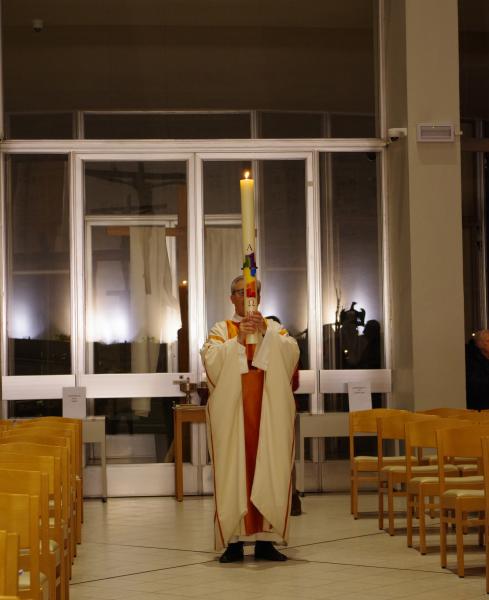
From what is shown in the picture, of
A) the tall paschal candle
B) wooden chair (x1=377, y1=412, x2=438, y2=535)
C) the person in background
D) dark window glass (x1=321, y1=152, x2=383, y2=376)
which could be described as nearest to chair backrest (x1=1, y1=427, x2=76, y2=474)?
the tall paschal candle

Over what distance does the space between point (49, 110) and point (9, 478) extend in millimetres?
7313

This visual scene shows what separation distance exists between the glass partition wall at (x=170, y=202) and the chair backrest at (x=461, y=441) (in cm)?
454

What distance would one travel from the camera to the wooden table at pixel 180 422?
10.2 meters

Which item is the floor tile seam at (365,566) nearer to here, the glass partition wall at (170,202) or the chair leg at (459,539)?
the chair leg at (459,539)

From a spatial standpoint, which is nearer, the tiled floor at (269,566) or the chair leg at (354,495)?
the tiled floor at (269,566)

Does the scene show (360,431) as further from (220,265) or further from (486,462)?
(486,462)

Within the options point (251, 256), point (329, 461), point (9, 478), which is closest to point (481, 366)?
point (329, 461)

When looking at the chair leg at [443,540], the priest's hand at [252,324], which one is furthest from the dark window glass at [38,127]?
the chair leg at [443,540]

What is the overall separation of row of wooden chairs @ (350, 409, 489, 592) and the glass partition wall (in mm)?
2333

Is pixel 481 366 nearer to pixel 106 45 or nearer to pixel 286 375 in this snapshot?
pixel 286 375

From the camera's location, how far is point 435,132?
10445 millimetres

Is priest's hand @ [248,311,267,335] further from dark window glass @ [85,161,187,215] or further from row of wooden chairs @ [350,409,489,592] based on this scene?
dark window glass @ [85,161,187,215]

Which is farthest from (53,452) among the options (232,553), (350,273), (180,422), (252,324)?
(350,273)

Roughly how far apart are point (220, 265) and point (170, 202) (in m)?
0.75
